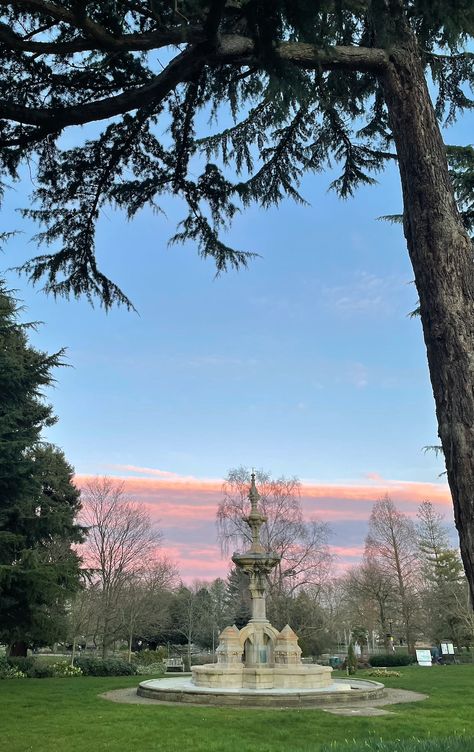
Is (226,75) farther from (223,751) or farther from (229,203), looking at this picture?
(223,751)

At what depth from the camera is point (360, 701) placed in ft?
46.5

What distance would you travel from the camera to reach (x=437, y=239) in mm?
5055

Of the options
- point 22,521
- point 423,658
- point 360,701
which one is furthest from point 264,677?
point 423,658

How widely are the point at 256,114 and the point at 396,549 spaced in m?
34.3

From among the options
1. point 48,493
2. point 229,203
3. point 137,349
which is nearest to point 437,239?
point 229,203

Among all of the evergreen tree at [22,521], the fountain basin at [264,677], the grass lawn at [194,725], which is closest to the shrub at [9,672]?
the evergreen tree at [22,521]

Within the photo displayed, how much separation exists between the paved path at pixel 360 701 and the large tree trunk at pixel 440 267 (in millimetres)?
9980

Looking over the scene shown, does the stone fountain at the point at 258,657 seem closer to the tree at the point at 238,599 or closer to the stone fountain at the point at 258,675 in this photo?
the stone fountain at the point at 258,675

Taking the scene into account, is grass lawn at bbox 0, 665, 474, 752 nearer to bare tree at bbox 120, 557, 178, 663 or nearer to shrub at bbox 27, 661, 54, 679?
shrub at bbox 27, 661, 54, 679

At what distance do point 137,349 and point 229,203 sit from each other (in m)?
8.29

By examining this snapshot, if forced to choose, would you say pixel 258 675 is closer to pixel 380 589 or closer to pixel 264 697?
pixel 264 697

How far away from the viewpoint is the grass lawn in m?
8.51

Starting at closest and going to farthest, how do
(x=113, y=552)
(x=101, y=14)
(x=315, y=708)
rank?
(x=101, y=14), (x=315, y=708), (x=113, y=552)

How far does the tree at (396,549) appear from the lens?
37125mm
